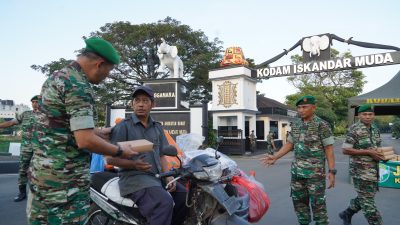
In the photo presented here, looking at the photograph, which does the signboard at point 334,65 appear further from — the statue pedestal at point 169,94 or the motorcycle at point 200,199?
the motorcycle at point 200,199

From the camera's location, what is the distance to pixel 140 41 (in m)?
28.0

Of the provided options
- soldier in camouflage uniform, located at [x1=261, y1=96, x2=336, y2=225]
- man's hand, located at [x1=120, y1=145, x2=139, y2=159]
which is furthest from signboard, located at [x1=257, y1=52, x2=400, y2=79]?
man's hand, located at [x1=120, y1=145, x2=139, y2=159]

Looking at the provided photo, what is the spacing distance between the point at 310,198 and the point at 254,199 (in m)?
0.99

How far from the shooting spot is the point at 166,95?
15.5 meters

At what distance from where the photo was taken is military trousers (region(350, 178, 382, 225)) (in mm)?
3977

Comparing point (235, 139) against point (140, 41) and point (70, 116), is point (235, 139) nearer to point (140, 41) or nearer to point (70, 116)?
point (140, 41)

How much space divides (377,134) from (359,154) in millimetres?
522

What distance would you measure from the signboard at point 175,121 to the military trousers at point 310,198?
1106 cm

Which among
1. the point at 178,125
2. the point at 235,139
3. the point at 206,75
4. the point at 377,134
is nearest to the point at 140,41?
the point at 206,75

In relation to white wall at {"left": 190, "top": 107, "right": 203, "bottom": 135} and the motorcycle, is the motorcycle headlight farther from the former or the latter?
white wall at {"left": 190, "top": 107, "right": 203, "bottom": 135}

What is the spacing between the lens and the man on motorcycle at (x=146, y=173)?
2604mm

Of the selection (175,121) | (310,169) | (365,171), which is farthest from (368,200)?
(175,121)

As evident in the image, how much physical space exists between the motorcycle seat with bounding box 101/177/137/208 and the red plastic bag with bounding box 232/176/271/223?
1.12m

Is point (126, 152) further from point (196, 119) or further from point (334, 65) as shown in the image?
point (334, 65)
